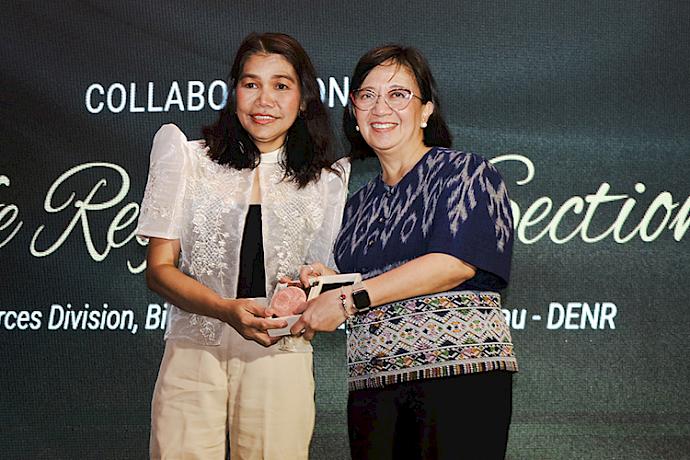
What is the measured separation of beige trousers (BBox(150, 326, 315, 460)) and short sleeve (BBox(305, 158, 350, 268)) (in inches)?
11.2

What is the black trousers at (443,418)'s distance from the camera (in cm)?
208

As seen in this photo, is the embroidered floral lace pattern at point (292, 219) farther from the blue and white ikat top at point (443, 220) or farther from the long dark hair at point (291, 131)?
the blue and white ikat top at point (443, 220)

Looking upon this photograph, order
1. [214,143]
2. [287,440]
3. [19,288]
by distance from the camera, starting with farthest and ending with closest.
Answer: [19,288] < [214,143] < [287,440]

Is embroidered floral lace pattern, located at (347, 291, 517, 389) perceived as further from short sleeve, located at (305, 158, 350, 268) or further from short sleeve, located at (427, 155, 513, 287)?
short sleeve, located at (305, 158, 350, 268)

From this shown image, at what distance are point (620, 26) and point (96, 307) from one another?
2326 millimetres

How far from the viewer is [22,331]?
151 inches

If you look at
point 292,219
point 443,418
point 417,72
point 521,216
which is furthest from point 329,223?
point 521,216

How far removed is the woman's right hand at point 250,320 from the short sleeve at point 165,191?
27 centimetres

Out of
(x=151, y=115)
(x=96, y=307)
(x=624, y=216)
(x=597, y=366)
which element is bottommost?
(x=597, y=366)

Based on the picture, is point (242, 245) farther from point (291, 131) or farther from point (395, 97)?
point (395, 97)

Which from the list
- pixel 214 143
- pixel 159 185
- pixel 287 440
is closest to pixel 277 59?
pixel 214 143

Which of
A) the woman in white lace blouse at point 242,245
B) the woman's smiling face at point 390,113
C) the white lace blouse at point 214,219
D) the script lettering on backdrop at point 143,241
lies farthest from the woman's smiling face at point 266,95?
the script lettering on backdrop at point 143,241

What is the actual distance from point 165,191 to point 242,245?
0.79 feet

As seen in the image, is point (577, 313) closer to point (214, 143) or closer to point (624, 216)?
point (624, 216)
